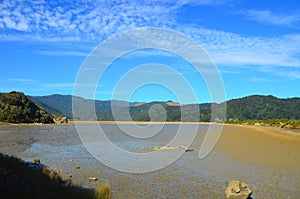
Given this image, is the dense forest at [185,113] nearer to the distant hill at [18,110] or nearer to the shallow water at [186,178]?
the distant hill at [18,110]

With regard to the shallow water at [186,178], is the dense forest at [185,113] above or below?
above

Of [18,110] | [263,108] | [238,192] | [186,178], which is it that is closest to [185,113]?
[263,108]

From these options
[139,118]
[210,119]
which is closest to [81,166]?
[210,119]

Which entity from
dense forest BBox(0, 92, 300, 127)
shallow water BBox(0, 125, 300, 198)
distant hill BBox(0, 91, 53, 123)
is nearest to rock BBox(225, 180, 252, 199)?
shallow water BBox(0, 125, 300, 198)

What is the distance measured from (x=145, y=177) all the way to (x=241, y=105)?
174576 millimetres

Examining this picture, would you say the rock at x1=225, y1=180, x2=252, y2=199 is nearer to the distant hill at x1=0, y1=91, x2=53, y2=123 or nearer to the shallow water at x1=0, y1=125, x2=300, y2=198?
the shallow water at x1=0, y1=125, x2=300, y2=198

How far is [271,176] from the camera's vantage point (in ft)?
59.7

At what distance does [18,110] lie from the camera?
9688 centimetres

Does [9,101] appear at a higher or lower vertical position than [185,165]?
higher

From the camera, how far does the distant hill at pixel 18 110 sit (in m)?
92.9

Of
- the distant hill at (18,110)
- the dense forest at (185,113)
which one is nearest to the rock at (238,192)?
the distant hill at (18,110)

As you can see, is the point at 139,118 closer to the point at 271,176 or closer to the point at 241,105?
the point at 241,105

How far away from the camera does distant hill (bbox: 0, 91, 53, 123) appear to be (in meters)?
92.9

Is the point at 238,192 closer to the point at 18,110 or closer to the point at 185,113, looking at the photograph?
the point at 18,110
